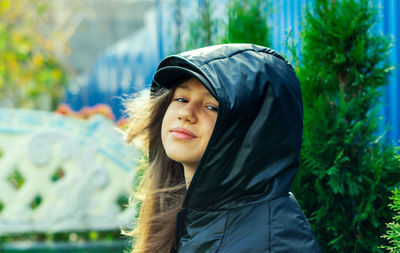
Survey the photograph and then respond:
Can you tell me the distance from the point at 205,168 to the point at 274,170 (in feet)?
0.78

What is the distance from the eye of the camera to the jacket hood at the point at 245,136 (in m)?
1.76

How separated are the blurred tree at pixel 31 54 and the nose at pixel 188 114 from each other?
9.29 m

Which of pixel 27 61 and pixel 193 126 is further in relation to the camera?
pixel 27 61

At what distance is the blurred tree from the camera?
11864 millimetres

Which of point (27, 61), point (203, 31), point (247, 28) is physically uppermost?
point (247, 28)

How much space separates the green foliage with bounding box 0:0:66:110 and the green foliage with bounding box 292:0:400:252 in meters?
9.05

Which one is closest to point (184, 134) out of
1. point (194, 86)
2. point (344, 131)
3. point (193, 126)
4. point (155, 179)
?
point (193, 126)

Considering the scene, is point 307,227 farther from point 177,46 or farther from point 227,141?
point 177,46

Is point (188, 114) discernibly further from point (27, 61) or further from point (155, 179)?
point (27, 61)

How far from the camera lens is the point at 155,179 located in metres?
2.30

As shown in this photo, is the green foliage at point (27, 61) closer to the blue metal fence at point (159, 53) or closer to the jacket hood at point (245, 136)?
the blue metal fence at point (159, 53)

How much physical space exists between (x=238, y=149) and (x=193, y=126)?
20 cm

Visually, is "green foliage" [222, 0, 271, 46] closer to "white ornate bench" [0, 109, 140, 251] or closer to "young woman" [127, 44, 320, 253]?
"young woman" [127, 44, 320, 253]

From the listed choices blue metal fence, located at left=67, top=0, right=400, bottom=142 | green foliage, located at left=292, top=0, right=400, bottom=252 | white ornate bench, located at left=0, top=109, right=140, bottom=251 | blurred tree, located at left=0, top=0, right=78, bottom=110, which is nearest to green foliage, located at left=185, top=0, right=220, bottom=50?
blue metal fence, located at left=67, top=0, right=400, bottom=142
